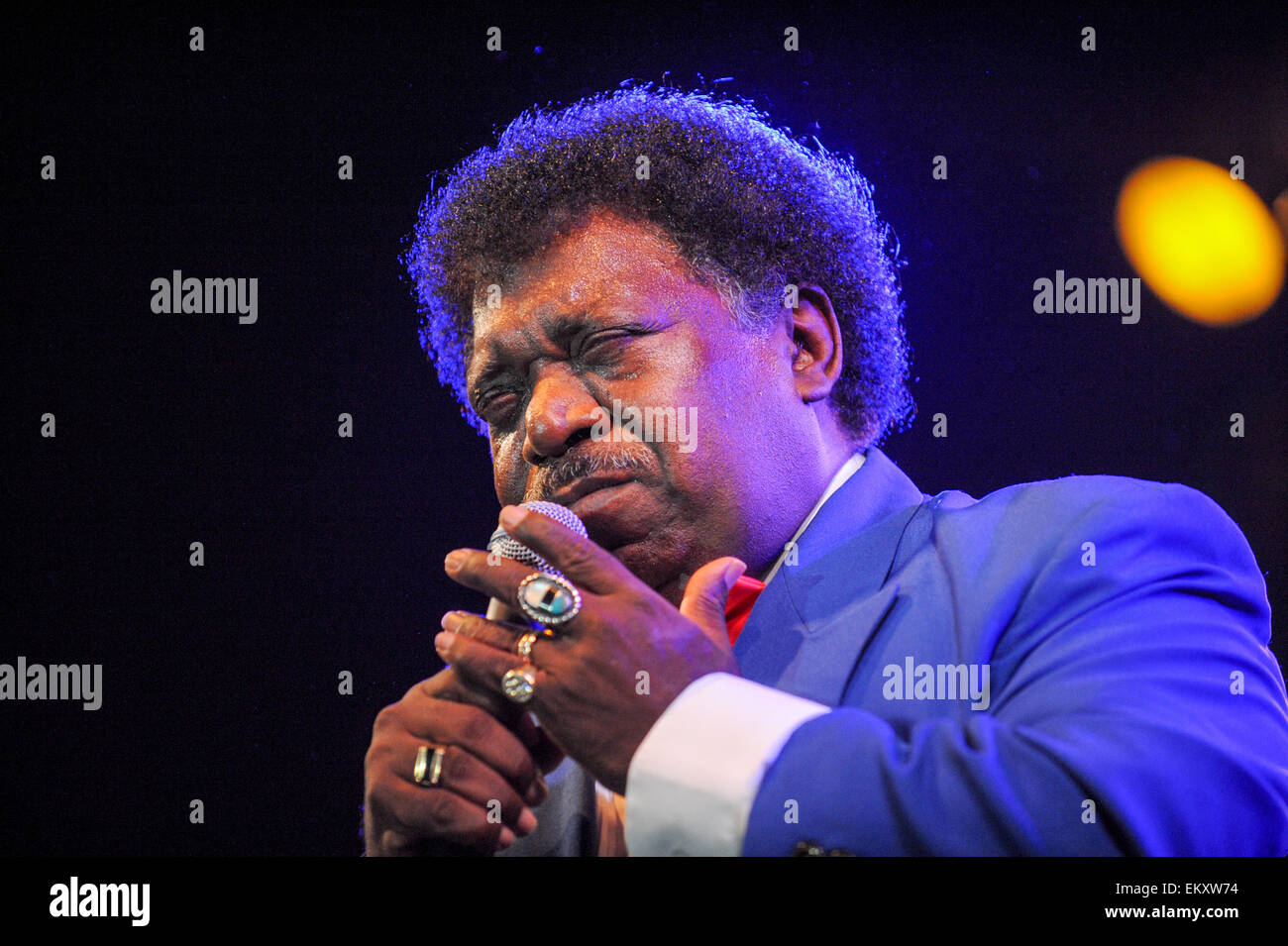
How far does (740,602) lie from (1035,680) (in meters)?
0.63

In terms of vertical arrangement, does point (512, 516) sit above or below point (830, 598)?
above

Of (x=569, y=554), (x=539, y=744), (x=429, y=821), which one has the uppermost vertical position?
(x=569, y=554)

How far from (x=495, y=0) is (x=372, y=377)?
95cm

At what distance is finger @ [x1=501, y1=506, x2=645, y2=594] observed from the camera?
1737mm

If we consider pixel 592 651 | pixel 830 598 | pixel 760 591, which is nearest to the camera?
pixel 592 651

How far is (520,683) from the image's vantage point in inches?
69.2

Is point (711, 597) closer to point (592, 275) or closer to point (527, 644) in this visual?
point (527, 644)

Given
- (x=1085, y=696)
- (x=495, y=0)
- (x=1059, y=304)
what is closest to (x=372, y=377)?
(x=495, y=0)

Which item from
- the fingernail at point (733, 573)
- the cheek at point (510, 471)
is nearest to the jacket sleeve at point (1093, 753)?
the fingernail at point (733, 573)

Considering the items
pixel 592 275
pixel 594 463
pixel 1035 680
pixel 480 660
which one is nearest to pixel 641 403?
pixel 594 463

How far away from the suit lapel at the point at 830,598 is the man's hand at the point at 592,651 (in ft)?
0.69

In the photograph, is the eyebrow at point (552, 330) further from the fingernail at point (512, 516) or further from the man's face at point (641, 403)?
the fingernail at point (512, 516)

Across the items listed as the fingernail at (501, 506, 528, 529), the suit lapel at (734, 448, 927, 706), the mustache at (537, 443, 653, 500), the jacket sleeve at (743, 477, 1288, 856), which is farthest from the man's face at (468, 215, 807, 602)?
the jacket sleeve at (743, 477, 1288, 856)
